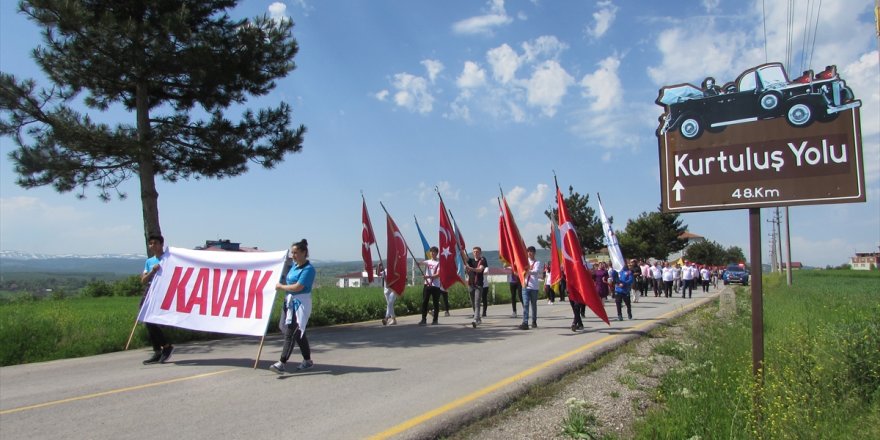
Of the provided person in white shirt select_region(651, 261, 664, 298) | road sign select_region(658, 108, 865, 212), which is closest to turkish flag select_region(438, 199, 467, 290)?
road sign select_region(658, 108, 865, 212)

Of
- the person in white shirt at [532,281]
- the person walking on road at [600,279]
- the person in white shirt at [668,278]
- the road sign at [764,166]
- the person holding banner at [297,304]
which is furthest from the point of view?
the person in white shirt at [668,278]

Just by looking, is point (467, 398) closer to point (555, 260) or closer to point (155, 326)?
point (155, 326)

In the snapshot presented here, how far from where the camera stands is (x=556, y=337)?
39.1 feet

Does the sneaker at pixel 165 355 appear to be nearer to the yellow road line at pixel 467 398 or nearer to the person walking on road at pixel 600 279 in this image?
the yellow road line at pixel 467 398

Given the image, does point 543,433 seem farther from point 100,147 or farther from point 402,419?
point 100,147

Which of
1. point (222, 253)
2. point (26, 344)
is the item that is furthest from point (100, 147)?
point (222, 253)

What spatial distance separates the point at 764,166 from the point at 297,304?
5894mm

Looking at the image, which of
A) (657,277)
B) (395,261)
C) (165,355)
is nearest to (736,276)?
(657,277)

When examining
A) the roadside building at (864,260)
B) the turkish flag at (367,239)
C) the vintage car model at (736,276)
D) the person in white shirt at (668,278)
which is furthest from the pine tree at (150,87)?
the roadside building at (864,260)

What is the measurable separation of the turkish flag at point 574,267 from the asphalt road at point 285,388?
0.79 meters

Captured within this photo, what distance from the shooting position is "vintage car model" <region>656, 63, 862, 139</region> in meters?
5.30

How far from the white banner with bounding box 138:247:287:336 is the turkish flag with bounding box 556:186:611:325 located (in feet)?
19.3

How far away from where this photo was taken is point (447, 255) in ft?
49.6

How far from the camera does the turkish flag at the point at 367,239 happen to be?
15469mm
